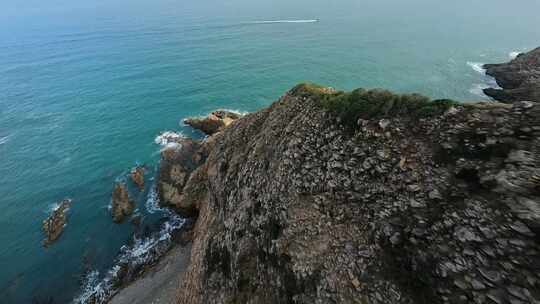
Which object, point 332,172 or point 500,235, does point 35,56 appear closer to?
point 332,172

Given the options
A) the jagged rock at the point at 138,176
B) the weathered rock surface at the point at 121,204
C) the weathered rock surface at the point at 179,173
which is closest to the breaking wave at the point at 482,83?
the weathered rock surface at the point at 179,173

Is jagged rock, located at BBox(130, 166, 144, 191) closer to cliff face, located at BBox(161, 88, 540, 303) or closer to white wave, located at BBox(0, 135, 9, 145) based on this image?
cliff face, located at BBox(161, 88, 540, 303)

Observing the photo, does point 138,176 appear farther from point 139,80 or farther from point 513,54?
point 513,54

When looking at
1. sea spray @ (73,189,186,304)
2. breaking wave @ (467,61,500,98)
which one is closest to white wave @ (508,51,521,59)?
breaking wave @ (467,61,500,98)

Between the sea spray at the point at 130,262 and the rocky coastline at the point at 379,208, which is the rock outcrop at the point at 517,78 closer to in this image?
the rocky coastline at the point at 379,208

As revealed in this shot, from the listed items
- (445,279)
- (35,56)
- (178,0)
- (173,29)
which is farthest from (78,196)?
(178,0)

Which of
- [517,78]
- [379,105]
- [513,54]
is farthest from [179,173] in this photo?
[513,54]
